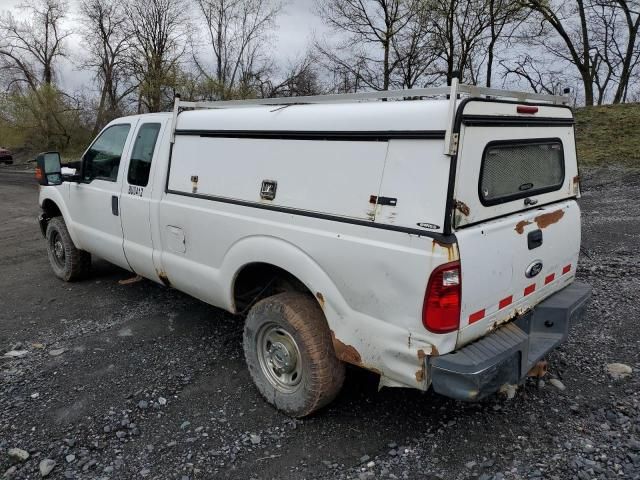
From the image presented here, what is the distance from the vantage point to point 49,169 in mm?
5168

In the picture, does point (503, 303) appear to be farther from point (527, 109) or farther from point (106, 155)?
point (106, 155)

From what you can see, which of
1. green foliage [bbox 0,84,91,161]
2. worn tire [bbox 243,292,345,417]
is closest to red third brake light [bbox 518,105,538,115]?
worn tire [bbox 243,292,345,417]

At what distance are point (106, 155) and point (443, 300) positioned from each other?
3.86 metres

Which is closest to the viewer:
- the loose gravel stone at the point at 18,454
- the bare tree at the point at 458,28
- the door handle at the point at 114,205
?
the loose gravel stone at the point at 18,454

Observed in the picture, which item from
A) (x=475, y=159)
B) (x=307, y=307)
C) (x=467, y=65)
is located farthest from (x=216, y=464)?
(x=467, y=65)

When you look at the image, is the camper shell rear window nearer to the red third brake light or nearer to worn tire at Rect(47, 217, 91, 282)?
the red third brake light

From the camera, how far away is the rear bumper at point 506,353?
251 centimetres

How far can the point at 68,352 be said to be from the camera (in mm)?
4246

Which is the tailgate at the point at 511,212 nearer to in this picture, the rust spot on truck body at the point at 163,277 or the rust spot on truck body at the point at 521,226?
the rust spot on truck body at the point at 521,226

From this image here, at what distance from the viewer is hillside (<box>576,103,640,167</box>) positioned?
12961mm

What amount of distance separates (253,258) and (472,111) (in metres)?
1.64

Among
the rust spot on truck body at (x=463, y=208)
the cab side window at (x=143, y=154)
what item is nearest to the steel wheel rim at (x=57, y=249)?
the cab side window at (x=143, y=154)

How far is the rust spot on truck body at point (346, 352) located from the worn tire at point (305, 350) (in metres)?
0.12

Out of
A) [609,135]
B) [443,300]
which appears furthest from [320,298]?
[609,135]
